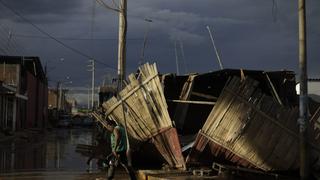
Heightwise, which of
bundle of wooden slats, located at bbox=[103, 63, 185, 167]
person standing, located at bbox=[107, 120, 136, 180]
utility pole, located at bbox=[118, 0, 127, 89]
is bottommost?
person standing, located at bbox=[107, 120, 136, 180]

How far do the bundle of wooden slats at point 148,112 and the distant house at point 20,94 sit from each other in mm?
27264

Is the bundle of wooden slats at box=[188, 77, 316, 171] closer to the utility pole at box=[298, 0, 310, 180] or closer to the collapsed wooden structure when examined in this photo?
the utility pole at box=[298, 0, 310, 180]

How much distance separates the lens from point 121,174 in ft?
56.1

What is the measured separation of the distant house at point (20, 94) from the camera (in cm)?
4691

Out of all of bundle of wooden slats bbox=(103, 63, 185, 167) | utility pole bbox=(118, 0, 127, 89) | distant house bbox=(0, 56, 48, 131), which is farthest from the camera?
distant house bbox=(0, 56, 48, 131)

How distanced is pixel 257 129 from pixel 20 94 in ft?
131

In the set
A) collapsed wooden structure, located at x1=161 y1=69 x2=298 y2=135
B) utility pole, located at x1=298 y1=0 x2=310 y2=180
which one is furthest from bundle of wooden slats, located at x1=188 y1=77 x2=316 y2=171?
collapsed wooden structure, located at x1=161 y1=69 x2=298 y2=135

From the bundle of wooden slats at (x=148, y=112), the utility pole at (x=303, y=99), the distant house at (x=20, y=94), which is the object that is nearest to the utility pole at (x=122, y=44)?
the bundle of wooden slats at (x=148, y=112)

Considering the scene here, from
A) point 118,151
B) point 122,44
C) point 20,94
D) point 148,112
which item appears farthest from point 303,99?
point 20,94

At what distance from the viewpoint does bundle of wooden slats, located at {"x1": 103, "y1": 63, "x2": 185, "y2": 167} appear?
1590cm

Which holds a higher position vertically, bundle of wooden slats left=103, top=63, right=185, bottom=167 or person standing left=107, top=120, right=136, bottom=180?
bundle of wooden slats left=103, top=63, right=185, bottom=167

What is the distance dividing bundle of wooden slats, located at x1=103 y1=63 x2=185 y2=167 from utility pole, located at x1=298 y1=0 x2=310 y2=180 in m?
3.67

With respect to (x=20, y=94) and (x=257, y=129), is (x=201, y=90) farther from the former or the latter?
(x=20, y=94)

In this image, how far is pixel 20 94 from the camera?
51.2 metres
